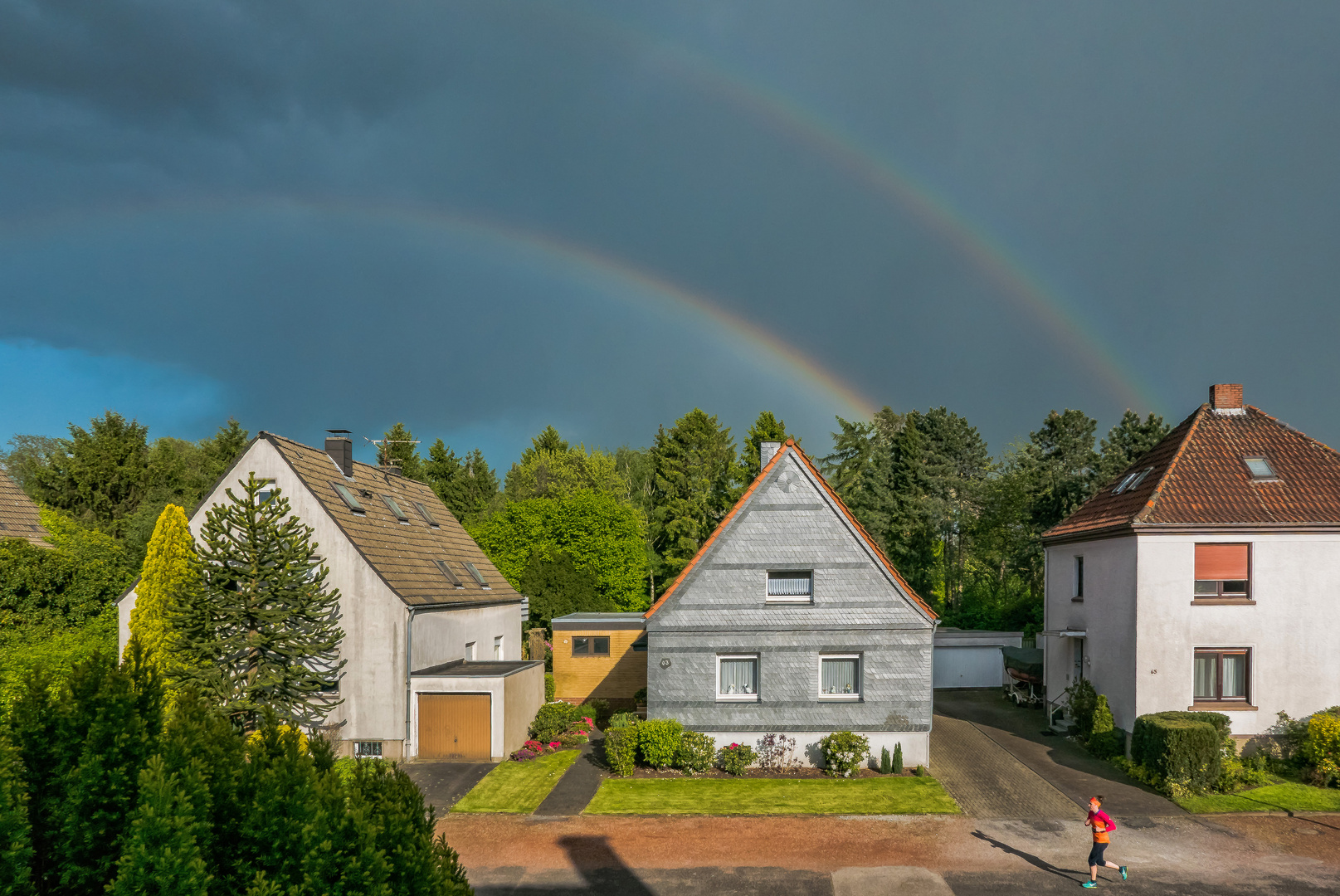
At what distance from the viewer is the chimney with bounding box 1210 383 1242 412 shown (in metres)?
28.1

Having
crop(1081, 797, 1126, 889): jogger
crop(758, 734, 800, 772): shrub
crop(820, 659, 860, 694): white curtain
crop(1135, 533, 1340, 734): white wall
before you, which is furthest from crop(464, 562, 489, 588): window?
crop(1081, 797, 1126, 889): jogger

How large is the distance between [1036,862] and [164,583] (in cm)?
2164

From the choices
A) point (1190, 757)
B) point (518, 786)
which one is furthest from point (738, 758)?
point (1190, 757)

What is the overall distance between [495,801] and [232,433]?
54.2 metres

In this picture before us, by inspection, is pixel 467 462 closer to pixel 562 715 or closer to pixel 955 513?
pixel 955 513

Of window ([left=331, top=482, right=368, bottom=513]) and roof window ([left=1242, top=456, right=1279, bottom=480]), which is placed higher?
roof window ([left=1242, top=456, right=1279, bottom=480])

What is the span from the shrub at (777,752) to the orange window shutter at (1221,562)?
12686 millimetres

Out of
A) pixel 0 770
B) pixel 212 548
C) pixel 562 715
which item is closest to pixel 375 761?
pixel 0 770

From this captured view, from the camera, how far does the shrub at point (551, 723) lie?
26.4 m

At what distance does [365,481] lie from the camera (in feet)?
101

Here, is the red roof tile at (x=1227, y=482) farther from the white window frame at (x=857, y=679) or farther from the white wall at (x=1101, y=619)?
the white window frame at (x=857, y=679)

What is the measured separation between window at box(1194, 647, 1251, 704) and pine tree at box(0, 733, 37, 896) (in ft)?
86.8

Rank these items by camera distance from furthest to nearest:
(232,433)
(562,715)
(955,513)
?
(955,513), (232,433), (562,715)

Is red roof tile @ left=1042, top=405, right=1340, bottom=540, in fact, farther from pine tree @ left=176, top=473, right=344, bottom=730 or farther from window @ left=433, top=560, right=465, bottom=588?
pine tree @ left=176, top=473, right=344, bottom=730
